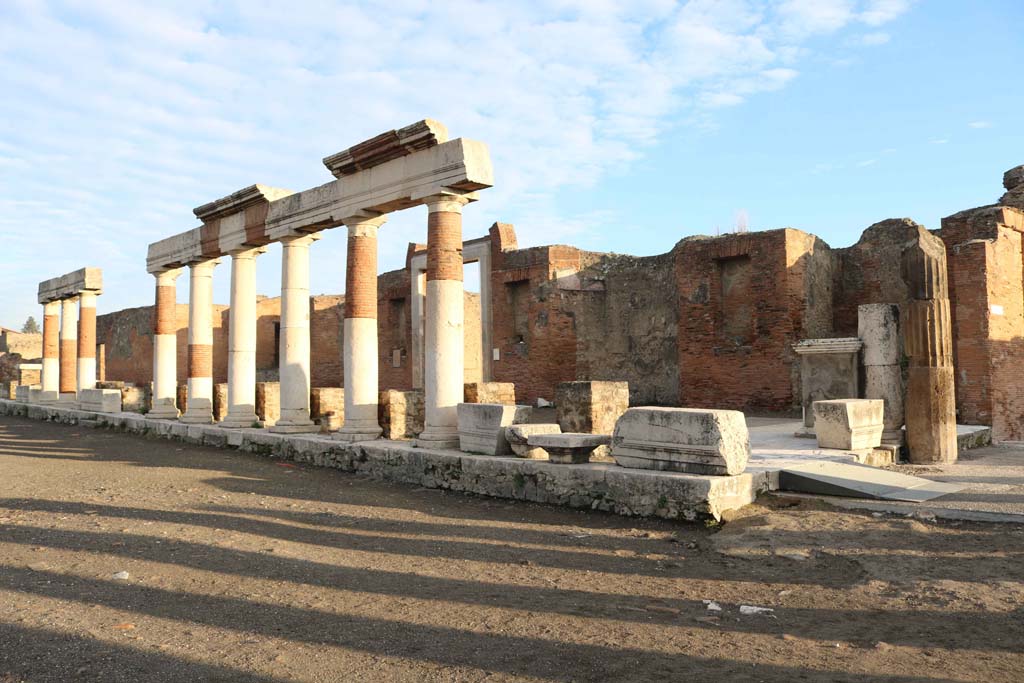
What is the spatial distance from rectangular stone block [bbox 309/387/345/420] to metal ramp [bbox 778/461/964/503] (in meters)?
6.79

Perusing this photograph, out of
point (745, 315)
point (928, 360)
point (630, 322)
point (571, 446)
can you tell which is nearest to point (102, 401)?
point (630, 322)

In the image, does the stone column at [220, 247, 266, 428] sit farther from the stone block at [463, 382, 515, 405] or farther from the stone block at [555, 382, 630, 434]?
the stone block at [555, 382, 630, 434]

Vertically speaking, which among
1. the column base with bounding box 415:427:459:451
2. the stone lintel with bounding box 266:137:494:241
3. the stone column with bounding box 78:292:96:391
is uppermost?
the stone lintel with bounding box 266:137:494:241

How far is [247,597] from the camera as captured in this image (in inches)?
178

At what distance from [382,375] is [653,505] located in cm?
1671

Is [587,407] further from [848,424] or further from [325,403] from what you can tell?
[325,403]

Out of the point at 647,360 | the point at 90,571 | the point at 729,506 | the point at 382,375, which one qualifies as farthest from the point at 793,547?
the point at 382,375

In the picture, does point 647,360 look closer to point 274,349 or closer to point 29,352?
point 274,349

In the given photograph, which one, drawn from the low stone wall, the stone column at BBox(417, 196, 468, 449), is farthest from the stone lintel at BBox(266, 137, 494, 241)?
the low stone wall

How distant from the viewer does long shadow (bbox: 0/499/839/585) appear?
4941 mm

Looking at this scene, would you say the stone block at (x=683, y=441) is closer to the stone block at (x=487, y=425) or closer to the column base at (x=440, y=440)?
the stone block at (x=487, y=425)

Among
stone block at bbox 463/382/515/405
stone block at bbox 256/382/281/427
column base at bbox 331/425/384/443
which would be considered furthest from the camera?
stone block at bbox 256/382/281/427

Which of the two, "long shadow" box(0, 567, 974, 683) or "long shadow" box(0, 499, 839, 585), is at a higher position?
"long shadow" box(0, 499, 839, 585)

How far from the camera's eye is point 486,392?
9656 mm
